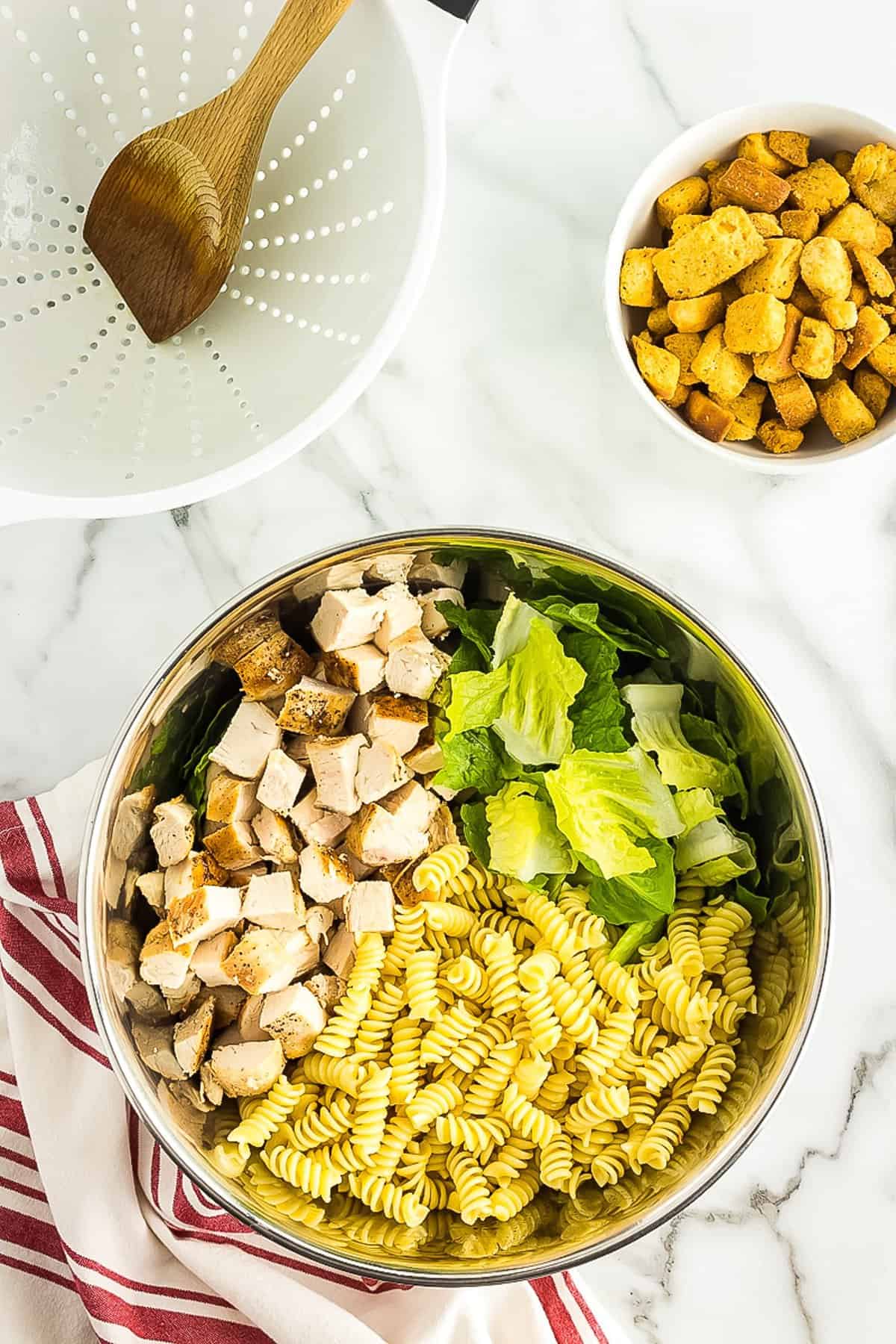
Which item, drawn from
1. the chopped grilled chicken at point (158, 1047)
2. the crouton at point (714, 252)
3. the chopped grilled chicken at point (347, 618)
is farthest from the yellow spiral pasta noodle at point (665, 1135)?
the crouton at point (714, 252)

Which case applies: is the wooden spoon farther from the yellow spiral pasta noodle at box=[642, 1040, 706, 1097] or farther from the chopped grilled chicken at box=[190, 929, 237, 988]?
the yellow spiral pasta noodle at box=[642, 1040, 706, 1097]

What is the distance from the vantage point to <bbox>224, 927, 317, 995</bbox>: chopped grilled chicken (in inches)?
55.0

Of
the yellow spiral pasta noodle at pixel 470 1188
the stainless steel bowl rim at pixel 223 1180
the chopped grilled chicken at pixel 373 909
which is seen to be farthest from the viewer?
the chopped grilled chicken at pixel 373 909

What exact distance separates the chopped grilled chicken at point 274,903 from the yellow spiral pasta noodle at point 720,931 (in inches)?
19.8

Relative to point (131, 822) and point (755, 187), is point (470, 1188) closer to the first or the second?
point (131, 822)

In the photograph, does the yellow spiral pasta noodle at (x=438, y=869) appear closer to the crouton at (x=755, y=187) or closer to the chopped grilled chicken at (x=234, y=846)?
the chopped grilled chicken at (x=234, y=846)

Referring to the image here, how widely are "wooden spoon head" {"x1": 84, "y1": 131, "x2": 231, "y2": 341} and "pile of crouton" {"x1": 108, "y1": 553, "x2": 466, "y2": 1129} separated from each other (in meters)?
0.42

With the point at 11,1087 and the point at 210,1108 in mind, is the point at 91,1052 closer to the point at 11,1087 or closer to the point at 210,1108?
the point at 11,1087

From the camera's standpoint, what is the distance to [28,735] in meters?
1.70

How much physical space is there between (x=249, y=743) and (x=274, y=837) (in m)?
0.12

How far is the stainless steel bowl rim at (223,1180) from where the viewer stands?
1.20m

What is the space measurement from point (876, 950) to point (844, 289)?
912mm

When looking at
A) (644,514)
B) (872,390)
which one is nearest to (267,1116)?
(644,514)

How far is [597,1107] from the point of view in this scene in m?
1.34
